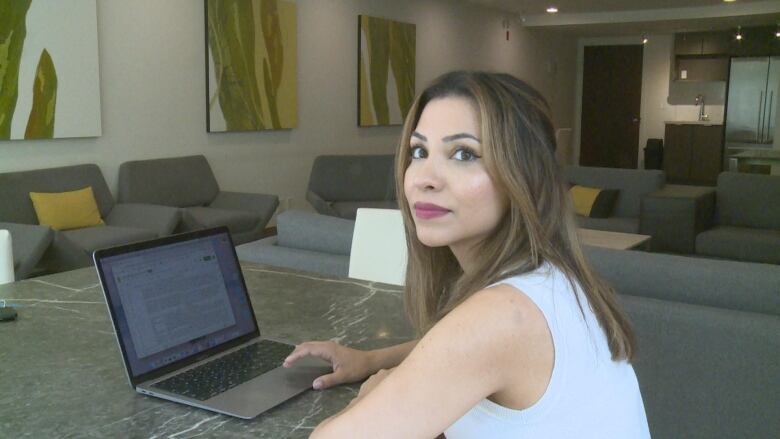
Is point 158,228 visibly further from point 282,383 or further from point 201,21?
point 282,383

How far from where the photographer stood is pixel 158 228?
5.01 meters

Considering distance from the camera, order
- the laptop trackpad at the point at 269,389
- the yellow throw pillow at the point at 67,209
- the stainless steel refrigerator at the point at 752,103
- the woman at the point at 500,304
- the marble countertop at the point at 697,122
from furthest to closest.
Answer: the marble countertop at the point at 697,122
the stainless steel refrigerator at the point at 752,103
the yellow throw pillow at the point at 67,209
the laptop trackpad at the point at 269,389
the woman at the point at 500,304

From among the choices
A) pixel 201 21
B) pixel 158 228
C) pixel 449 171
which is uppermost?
pixel 201 21

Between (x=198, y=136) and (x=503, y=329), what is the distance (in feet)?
18.5

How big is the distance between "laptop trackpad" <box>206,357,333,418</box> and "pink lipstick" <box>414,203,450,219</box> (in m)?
0.40

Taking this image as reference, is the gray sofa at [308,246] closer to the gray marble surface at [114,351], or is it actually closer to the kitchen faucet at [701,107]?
the gray marble surface at [114,351]

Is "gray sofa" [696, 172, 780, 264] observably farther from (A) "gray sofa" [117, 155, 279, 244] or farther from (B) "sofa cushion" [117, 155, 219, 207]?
→ (B) "sofa cushion" [117, 155, 219, 207]

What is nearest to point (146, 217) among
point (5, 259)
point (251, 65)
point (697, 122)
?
point (251, 65)

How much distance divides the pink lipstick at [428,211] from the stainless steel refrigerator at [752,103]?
1076cm

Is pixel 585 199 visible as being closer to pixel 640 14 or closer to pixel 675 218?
pixel 675 218

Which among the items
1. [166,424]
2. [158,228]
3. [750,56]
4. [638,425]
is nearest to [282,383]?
[166,424]

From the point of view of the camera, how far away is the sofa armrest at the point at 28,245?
3982 millimetres

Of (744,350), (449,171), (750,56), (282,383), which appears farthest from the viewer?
(750,56)

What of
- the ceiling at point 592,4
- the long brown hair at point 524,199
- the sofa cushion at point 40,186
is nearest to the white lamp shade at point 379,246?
the long brown hair at point 524,199
